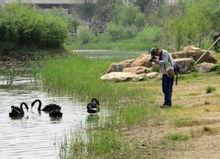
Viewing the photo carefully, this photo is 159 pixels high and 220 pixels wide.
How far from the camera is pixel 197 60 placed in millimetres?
34250

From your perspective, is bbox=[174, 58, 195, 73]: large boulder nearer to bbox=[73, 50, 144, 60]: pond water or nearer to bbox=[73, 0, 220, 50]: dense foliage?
bbox=[73, 50, 144, 60]: pond water

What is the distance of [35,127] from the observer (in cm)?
1917

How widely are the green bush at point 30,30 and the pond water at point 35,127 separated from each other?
1199 inches

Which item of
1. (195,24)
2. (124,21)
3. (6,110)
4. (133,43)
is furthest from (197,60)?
(124,21)

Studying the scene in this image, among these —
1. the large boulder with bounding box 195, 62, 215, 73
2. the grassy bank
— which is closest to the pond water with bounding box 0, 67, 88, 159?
the grassy bank

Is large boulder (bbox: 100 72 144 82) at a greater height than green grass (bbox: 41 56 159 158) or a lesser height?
greater

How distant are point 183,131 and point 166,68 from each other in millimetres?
4937

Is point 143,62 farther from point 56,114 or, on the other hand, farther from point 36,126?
point 36,126

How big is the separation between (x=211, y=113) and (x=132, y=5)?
10177 centimetres

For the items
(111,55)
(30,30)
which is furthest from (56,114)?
(111,55)

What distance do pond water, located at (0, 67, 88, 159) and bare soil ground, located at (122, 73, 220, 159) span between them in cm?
203

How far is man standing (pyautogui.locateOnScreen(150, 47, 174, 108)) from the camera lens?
2048 cm

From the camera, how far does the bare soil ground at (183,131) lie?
531 inches

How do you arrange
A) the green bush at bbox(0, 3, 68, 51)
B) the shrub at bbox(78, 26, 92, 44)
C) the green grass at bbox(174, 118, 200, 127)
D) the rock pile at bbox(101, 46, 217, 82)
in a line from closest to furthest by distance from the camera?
the green grass at bbox(174, 118, 200, 127) → the rock pile at bbox(101, 46, 217, 82) → the green bush at bbox(0, 3, 68, 51) → the shrub at bbox(78, 26, 92, 44)
